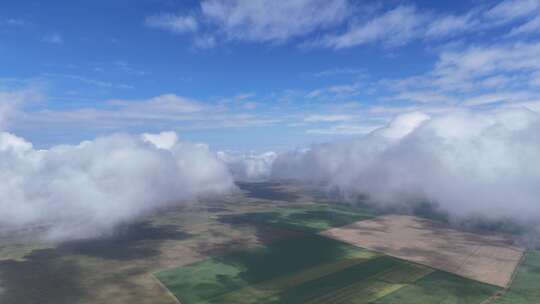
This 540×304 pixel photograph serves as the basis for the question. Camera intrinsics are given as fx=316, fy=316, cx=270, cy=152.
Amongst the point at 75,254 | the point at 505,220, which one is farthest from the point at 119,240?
the point at 505,220

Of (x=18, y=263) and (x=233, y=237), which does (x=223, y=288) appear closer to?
(x=233, y=237)

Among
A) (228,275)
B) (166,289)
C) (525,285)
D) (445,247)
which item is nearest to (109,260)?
(166,289)

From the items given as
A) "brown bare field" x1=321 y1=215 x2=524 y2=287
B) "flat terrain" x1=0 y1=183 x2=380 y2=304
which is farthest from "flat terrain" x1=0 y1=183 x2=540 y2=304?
"brown bare field" x1=321 y1=215 x2=524 y2=287

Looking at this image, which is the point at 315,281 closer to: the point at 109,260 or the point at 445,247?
the point at 445,247

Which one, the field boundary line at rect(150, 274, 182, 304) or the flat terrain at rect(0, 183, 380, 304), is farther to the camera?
the flat terrain at rect(0, 183, 380, 304)

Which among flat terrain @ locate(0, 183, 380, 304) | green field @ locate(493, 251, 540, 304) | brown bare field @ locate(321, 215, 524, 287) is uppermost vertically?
flat terrain @ locate(0, 183, 380, 304)

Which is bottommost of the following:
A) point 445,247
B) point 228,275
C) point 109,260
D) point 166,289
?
point 445,247

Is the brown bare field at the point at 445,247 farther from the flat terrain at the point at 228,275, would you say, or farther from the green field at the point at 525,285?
the flat terrain at the point at 228,275

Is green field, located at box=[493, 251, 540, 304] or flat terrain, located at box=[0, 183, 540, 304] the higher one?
flat terrain, located at box=[0, 183, 540, 304]

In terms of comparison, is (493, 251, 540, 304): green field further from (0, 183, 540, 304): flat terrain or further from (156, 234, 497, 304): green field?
(156, 234, 497, 304): green field
